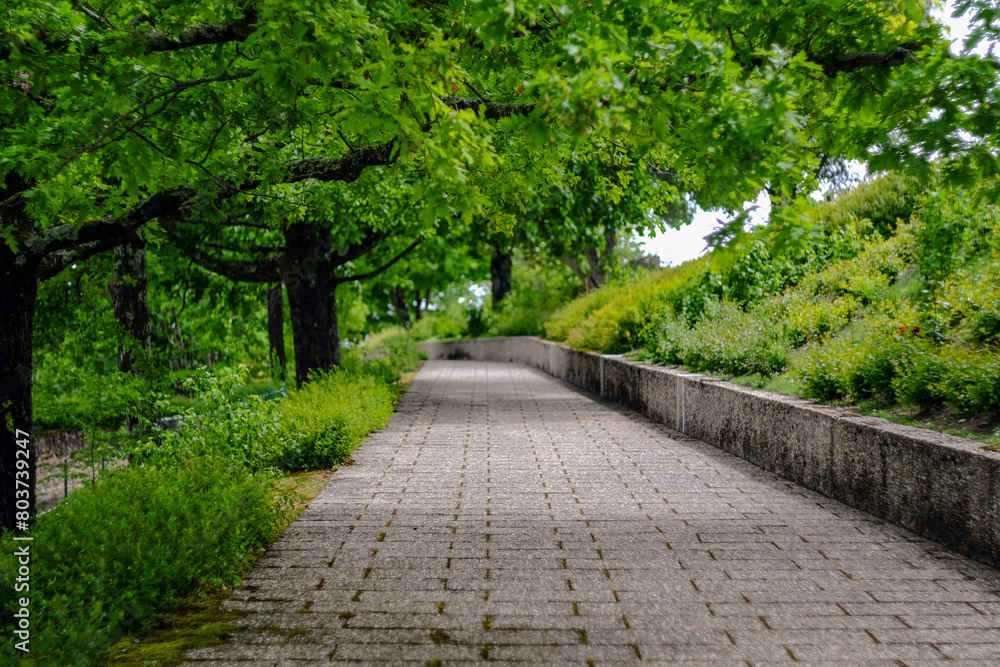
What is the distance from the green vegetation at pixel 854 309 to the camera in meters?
5.64

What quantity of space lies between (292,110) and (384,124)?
90.0 inches

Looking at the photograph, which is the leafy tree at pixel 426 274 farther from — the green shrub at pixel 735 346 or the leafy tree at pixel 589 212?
the green shrub at pixel 735 346

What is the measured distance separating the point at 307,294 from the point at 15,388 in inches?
297

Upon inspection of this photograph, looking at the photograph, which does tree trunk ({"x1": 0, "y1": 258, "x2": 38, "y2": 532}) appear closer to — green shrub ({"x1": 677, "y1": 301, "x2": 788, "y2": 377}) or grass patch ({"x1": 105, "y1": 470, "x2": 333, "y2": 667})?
grass patch ({"x1": 105, "y1": 470, "x2": 333, "y2": 667})

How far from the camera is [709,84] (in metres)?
3.24

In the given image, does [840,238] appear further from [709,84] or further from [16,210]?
[16,210]

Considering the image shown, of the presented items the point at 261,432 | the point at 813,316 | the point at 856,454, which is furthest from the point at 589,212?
the point at 856,454

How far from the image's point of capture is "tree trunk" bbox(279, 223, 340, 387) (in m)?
13.3

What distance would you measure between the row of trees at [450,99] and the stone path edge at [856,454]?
75.2 inches

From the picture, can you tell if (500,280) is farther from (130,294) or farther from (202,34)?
(202,34)

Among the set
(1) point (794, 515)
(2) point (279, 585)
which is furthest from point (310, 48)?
(1) point (794, 515)

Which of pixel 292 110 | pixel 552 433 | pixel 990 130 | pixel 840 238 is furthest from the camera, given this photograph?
pixel 840 238

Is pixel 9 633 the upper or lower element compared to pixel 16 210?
lower

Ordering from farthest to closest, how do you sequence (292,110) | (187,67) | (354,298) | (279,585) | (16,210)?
(354,298) < (187,67) < (16,210) < (292,110) < (279,585)
